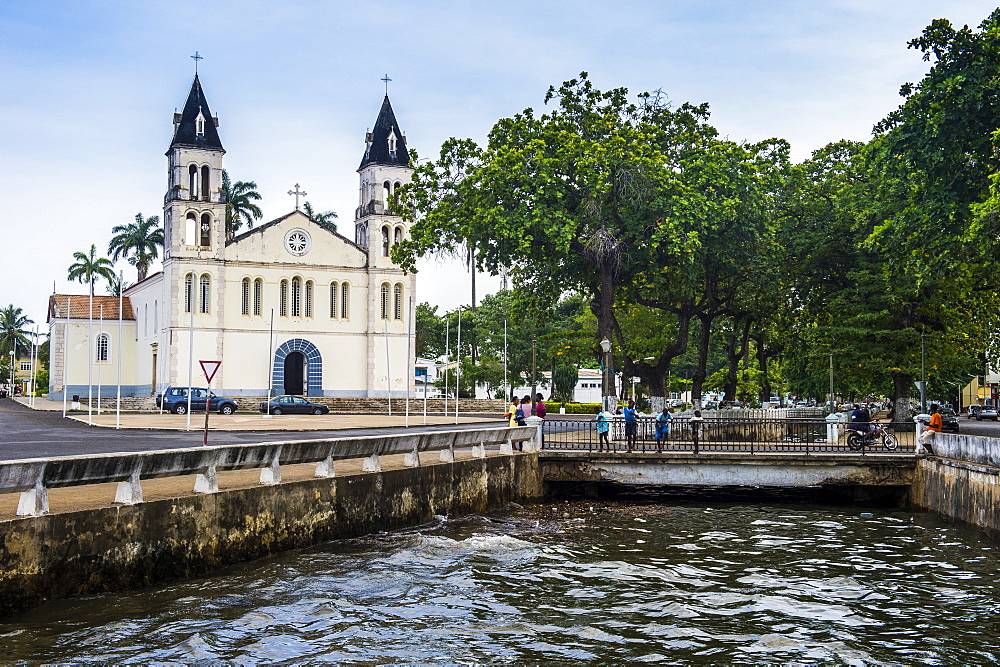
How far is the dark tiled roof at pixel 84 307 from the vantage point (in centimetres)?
7056

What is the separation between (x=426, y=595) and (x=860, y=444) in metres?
16.0

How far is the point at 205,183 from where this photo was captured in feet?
199

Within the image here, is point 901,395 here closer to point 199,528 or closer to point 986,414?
point 199,528

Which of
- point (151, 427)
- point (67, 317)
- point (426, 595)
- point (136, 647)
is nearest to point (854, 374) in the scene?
point (151, 427)

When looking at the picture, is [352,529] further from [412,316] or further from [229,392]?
[229,392]

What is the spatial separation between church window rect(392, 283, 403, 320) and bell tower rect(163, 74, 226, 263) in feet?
35.9

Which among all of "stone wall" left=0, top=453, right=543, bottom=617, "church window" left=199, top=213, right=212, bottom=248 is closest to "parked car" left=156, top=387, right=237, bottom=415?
"church window" left=199, top=213, right=212, bottom=248

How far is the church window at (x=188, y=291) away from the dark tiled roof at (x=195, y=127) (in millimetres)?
8084

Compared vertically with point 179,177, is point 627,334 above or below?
below

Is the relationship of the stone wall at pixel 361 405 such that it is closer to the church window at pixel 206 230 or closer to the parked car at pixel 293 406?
the parked car at pixel 293 406

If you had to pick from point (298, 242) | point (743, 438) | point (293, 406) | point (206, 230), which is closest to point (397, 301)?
point (298, 242)

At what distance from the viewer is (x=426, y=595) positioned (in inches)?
498

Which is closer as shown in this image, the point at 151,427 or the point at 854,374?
the point at 151,427

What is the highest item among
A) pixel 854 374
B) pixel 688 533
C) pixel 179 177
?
pixel 179 177
